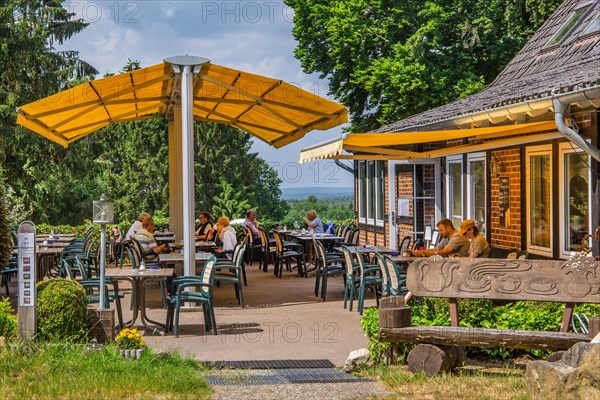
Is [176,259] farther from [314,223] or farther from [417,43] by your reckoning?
[417,43]

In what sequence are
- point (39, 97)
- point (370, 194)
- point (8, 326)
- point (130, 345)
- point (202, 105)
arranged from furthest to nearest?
point (39, 97) → point (370, 194) → point (202, 105) → point (8, 326) → point (130, 345)

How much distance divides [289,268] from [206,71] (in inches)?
255

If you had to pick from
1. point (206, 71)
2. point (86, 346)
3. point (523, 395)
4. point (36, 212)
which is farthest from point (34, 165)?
point (523, 395)

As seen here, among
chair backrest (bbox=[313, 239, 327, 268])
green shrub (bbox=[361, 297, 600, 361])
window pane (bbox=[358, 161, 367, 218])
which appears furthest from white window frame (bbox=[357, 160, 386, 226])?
green shrub (bbox=[361, 297, 600, 361])

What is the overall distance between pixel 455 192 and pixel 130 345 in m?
9.72

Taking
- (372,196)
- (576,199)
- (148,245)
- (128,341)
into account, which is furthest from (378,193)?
(128,341)

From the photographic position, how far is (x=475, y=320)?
868cm

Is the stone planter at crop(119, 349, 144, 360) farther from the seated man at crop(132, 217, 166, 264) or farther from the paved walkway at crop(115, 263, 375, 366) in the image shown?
the seated man at crop(132, 217, 166, 264)

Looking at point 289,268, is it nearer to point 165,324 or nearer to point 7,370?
point 165,324

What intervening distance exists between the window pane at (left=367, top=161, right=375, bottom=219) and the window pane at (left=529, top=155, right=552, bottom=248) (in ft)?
32.2

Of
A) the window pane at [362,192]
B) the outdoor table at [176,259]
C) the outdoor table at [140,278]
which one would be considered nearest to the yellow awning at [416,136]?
the outdoor table at [176,259]

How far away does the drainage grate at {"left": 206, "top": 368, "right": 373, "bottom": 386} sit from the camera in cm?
754

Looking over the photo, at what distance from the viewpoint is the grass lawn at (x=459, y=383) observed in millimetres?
6863

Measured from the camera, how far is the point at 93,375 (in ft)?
23.6
